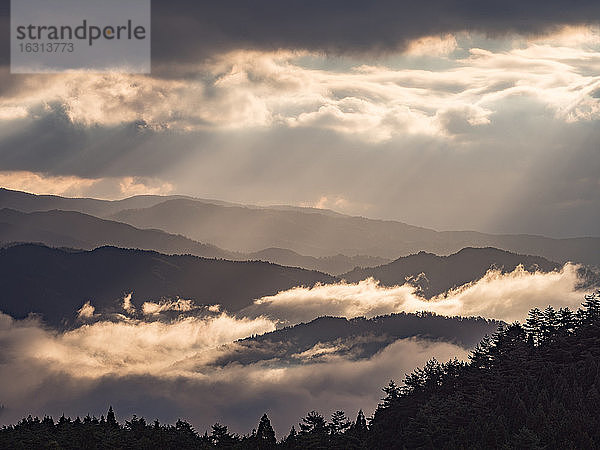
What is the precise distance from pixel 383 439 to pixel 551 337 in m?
49.2

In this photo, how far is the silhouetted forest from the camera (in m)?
123

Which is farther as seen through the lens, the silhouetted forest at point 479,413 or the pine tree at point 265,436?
the pine tree at point 265,436

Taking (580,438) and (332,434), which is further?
(332,434)

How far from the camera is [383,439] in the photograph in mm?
150375

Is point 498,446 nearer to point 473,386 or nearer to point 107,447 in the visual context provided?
point 473,386

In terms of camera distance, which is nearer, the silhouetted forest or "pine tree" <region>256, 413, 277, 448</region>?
A: the silhouetted forest

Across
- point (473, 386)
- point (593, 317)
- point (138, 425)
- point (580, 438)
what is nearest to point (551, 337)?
point (593, 317)

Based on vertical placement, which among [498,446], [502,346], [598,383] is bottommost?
[498,446]

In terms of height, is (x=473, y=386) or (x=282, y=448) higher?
(x=473, y=386)

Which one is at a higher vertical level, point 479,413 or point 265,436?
point 479,413

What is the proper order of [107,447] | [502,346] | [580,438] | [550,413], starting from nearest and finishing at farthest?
1. [580,438]
2. [550,413]
3. [107,447]
4. [502,346]

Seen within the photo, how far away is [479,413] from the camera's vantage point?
142 m

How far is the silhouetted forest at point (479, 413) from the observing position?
123 metres

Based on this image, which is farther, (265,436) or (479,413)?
(265,436)
